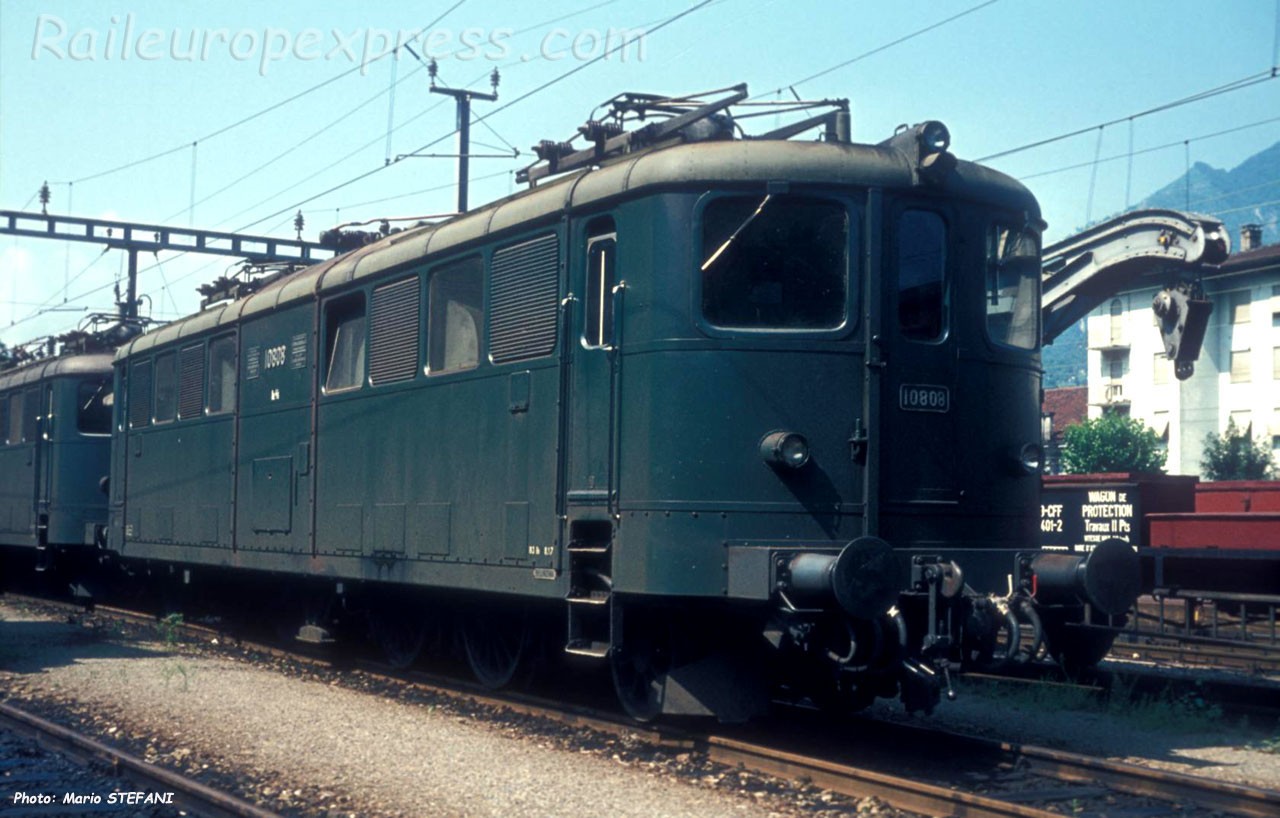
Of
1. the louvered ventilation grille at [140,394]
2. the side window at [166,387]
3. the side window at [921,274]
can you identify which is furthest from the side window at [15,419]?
the side window at [921,274]

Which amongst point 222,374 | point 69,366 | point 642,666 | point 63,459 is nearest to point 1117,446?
point 69,366

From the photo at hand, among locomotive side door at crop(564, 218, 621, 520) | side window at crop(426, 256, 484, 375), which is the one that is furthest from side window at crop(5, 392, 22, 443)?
→ locomotive side door at crop(564, 218, 621, 520)

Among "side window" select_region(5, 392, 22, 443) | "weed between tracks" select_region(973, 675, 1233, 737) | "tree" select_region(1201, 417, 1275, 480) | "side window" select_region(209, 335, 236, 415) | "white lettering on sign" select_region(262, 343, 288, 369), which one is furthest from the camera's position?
"tree" select_region(1201, 417, 1275, 480)

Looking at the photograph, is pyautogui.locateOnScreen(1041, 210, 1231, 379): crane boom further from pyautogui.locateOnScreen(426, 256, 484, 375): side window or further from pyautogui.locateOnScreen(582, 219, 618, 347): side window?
pyautogui.locateOnScreen(582, 219, 618, 347): side window

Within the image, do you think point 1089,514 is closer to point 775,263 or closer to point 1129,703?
point 1129,703

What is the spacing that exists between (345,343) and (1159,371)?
49472mm

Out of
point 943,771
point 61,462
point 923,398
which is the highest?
point 923,398

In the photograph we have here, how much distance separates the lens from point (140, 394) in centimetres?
1714

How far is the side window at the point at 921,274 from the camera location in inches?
327

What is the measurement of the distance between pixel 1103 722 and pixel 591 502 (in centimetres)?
399

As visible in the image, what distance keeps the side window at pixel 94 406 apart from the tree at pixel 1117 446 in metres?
40.3

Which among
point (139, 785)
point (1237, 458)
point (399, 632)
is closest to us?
point (139, 785)

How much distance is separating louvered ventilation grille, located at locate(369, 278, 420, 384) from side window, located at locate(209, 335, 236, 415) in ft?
11.8

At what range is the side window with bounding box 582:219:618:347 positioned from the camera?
859 centimetres
